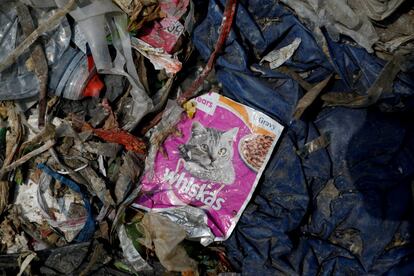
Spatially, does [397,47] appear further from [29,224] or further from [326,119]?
[29,224]

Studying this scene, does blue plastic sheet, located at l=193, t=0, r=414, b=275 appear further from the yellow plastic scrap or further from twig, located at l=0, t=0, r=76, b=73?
twig, located at l=0, t=0, r=76, b=73

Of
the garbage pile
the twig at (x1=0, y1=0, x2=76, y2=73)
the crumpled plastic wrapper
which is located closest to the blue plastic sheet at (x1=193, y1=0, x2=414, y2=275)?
the garbage pile

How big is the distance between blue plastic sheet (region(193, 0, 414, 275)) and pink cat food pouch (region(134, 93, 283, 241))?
5 centimetres

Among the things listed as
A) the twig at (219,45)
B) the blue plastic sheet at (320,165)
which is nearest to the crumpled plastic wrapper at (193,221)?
the blue plastic sheet at (320,165)

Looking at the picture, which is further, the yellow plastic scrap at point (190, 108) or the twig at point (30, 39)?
the yellow plastic scrap at point (190, 108)

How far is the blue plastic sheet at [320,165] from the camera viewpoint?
1.57 m

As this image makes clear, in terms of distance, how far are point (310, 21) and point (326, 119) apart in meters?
0.35

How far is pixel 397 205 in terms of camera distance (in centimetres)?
162

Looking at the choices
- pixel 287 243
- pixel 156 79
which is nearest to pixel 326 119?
pixel 287 243

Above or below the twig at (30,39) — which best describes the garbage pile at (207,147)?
below

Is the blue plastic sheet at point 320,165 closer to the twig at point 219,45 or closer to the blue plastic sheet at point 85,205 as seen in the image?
the twig at point 219,45

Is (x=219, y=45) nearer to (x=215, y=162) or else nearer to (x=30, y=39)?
(x=215, y=162)

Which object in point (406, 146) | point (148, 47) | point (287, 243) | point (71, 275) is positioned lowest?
point (71, 275)

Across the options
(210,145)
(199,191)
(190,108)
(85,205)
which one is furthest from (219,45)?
(85,205)
